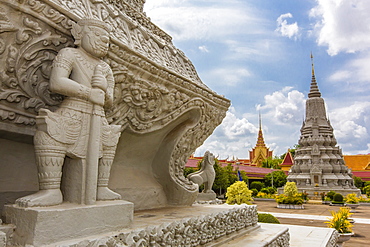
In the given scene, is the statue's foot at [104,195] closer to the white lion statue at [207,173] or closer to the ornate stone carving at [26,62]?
the ornate stone carving at [26,62]

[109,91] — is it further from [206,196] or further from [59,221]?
[206,196]

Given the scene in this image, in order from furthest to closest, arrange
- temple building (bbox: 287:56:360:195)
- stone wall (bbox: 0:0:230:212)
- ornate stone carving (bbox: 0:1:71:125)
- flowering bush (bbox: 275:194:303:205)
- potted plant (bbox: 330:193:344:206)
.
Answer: temple building (bbox: 287:56:360:195) → potted plant (bbox: 330:193:344:206) → flowering bush (bbox: 275:194:303:205) → stone wall (bbox: 0:0:230:212) → ornate stone carving (bbox: 0:1:71:125)

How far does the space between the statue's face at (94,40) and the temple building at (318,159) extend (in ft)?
96.5

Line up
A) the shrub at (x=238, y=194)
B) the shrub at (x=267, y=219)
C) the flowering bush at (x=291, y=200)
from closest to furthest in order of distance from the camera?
the shrub at (x=267, y=219) → the shrub at (x=238, y=194) → the flowering bush at (x=291, y=200)

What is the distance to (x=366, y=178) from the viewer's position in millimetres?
36281

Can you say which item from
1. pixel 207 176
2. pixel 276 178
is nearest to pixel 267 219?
pixel 207 176

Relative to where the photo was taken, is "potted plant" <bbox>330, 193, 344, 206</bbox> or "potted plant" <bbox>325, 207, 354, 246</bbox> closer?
"potted plant" <bbox>325, 207, 354, 246</bbox>

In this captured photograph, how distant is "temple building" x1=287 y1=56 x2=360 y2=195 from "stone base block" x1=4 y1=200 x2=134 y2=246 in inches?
1150

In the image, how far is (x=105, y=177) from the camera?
4023 millimetres

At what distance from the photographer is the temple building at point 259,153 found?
177 feet

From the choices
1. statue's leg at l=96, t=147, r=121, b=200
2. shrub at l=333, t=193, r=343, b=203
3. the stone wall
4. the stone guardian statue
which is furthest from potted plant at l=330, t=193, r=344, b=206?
the stone guardian statue

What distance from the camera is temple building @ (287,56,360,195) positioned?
29750 mm

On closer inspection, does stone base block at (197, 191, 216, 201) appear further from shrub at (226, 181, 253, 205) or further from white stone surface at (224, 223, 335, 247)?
shrub at (226, 181, 253, 205)

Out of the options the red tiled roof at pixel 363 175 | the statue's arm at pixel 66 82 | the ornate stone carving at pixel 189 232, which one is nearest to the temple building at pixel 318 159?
the red tiled roof at pixel 363 175
